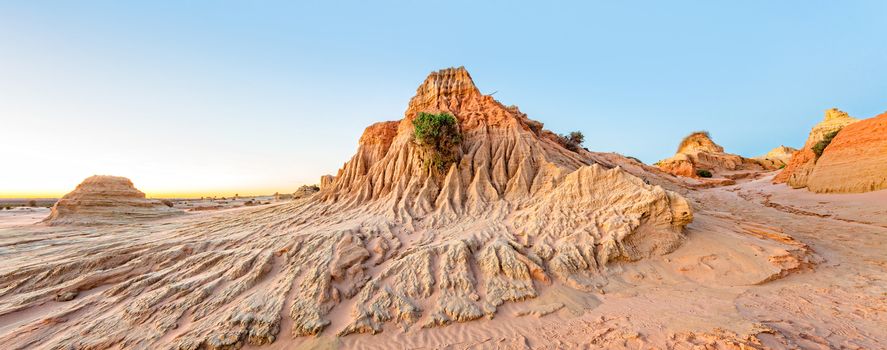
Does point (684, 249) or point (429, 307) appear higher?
point (684, 249)

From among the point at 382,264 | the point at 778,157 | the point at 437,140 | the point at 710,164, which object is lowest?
the point at 382,264

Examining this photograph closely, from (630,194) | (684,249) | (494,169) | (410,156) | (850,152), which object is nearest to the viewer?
(684,249)

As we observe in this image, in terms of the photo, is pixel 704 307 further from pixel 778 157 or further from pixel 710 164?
pixel 778 157

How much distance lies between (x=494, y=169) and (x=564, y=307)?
7753 mm

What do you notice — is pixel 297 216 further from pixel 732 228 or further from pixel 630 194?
pixel 732 228

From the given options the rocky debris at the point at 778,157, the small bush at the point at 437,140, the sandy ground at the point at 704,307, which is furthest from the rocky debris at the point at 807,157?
the small bush at the point at 437,140

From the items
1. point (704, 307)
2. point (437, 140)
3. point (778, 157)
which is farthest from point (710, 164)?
point (704, 307)

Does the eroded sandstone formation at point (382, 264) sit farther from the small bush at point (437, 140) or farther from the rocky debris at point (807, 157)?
the rocky debris at point (807, 157)

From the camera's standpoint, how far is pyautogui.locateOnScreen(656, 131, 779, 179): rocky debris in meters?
41.7

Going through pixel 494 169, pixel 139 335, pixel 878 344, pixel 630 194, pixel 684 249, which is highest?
pixel 494 169

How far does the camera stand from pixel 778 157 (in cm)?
5391

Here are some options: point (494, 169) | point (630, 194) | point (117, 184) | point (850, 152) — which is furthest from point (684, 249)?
point (117, 184)

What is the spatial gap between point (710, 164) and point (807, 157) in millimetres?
21926

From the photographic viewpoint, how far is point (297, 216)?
14180 millimetres
